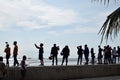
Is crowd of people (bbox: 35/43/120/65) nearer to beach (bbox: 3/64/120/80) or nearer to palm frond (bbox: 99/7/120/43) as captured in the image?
beach (bbox: 3/64/120/80)

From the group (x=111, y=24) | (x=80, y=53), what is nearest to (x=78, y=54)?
(x=80, y=53)

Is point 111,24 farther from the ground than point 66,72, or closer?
→ farther from the ground

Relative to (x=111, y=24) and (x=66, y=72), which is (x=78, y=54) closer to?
(x=66, y=72)

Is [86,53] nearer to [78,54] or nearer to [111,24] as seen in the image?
[78,54]

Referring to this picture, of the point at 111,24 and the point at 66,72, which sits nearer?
the point at 111,24

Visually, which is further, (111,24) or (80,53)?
(80,53)

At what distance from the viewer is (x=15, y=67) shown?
19375 mm

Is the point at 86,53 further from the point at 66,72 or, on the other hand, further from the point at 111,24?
the point at 111,24

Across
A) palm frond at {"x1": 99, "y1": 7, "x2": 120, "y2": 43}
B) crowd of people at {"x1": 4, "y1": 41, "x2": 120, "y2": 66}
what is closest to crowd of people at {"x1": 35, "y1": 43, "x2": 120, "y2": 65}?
crowd of people at {"x1": 4, "y1": 41, "x2": 120, "y2": 66}

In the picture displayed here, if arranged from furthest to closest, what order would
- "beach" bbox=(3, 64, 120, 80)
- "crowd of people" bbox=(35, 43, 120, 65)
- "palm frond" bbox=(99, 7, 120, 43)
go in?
"crowd of people" bbox=(35, 43, 120, 65) → "beach" bbox=(3, 64, 120, 80) → "palm frond" bbox=(99, 7, 120, 43)

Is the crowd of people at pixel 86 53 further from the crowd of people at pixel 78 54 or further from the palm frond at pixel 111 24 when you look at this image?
the palm frond at pixel 111 24

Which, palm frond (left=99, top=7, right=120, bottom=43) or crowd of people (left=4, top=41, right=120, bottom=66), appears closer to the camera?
palm frond (left=99, top=7, right=120, bottom=43)

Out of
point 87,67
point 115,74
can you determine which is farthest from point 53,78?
point 115,74

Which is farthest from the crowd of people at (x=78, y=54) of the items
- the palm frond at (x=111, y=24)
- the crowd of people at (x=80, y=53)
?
the palm frond at (x=111, y=24)
